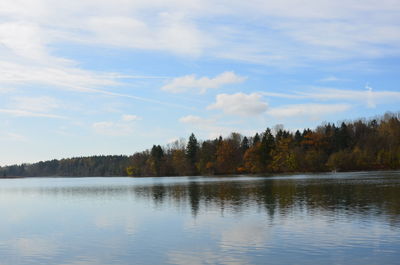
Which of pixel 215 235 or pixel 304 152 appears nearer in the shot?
pixel 215 235

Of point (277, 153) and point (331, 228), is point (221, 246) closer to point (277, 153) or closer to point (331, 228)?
point (331, 228)

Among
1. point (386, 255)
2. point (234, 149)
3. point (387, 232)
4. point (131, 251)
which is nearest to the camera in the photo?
point (386, 255)

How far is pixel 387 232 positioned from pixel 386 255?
619 centimetres

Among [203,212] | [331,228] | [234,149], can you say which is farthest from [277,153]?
[331,228]

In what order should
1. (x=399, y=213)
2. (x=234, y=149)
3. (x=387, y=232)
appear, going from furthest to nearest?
(x=234, y=149) → (x=399, y=213) → (x=387, y=232)

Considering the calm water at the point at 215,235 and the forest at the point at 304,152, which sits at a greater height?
the forest at the point at 304,152

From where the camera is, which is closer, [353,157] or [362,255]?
[362,255]

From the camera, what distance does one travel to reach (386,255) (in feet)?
69.6

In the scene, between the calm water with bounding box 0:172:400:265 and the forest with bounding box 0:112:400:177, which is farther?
the forest with bounding box 0:112:400:177

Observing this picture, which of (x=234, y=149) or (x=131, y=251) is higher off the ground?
(x=234, y=149)

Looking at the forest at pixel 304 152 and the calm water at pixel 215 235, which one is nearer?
the calm water at pixel 215 235

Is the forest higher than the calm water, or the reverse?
the forest

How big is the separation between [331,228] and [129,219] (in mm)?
17176

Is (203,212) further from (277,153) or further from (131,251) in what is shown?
(277,153)
